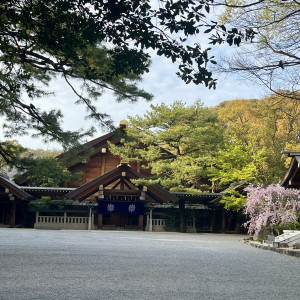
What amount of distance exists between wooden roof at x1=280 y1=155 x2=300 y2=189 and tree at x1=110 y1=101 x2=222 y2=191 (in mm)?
10203

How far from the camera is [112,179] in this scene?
2259 cm

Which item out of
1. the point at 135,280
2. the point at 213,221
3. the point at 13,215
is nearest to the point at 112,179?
the point at 13,215

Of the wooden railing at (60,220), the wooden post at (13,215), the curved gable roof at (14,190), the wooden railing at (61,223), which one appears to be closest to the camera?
the curved gable roof at (14,190)

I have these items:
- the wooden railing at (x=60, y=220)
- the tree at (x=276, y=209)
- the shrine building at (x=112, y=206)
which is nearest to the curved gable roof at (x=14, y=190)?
the shrine building at (x=112, y=206)

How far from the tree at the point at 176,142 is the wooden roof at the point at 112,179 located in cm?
95

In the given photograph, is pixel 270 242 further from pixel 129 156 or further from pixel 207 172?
pixel 129 156

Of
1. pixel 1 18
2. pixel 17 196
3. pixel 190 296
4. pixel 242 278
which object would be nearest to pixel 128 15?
pixel 1 18

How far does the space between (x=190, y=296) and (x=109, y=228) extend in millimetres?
19927

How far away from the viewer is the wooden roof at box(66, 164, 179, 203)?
70.5 feet

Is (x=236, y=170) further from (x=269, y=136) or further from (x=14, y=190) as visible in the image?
(x=14, y=190)

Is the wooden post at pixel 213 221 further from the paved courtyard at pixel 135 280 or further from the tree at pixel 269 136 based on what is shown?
the paved courtyard at pixel 135 280

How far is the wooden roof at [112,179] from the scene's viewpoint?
2150cm

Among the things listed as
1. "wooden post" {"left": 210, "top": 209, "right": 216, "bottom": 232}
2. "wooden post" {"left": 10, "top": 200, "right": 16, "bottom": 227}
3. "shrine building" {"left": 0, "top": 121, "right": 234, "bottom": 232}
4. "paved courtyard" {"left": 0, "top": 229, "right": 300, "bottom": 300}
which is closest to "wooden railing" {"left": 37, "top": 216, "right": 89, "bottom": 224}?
"shrine building" {"left": 0, "top": 121, "right": 234, "bottom": 232}

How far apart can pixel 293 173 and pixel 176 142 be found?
1214 cm
